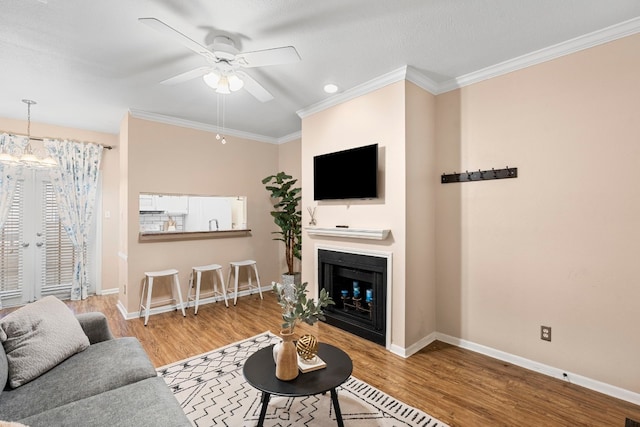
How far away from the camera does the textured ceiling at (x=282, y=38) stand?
202cm

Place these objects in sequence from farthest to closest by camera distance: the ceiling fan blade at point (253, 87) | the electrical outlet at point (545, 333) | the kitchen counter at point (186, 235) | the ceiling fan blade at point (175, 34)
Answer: the kitchen counter at point (186, 235) < the electrical outlet at point (545, 333) < the ceiling fan blade at point (253, 87) < the ceiling fan blade at point (175, 34)

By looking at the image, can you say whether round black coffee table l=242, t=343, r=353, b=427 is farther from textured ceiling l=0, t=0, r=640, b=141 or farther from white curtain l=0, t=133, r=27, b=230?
white curtain l=0, t=133, r=27, b=230

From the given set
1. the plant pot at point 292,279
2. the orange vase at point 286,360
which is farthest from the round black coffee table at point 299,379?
the plant pot at point 292,279

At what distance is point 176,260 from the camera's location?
4.36 m

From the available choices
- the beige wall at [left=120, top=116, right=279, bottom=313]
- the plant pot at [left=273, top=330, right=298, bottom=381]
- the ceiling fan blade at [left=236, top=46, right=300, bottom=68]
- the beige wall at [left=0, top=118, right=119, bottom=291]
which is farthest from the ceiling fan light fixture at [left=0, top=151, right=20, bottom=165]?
the plant pot at [left=273, top=330, right=298, bottom=381]

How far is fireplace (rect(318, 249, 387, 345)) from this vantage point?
3.13 metres

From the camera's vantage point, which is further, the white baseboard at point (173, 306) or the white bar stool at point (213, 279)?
the white bar stool at point (213, 279)

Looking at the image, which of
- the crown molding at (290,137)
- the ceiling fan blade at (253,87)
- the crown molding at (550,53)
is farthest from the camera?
the crown molding at (290,137)

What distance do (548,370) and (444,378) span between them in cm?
91

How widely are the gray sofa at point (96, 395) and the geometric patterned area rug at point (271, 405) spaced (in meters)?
0.55

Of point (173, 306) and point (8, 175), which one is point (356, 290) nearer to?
point (173, 306)

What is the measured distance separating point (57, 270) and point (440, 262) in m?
5.66

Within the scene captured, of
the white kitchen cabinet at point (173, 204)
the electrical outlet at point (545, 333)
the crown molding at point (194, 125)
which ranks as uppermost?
the crown molding at point (194, 125)

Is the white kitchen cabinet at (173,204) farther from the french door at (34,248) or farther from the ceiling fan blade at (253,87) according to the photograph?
the ceiling fan blade at (253,87)
